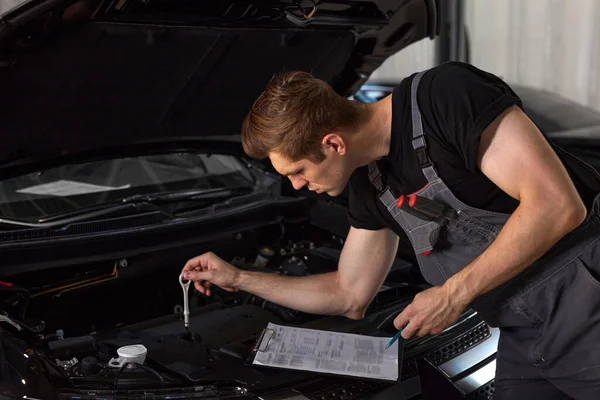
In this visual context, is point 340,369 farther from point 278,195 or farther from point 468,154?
point 278,195

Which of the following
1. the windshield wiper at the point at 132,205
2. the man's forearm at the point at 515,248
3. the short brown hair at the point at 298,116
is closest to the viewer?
the man's forearm at the point at 515,248

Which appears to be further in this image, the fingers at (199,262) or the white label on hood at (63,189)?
the white label on hood at (63,189)

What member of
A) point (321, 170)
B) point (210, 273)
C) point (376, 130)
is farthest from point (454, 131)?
point (210, 273)

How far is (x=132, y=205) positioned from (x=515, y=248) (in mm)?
1332

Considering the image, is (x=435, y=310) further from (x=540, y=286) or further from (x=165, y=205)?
(x=165, y=205)

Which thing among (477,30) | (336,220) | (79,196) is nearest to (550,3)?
(477,30)

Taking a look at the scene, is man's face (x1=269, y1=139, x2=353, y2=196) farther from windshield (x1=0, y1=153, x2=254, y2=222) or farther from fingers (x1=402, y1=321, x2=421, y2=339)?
windshield (x1=0, y1=153, x2=254, y2=222)

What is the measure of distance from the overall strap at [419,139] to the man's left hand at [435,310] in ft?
0.84

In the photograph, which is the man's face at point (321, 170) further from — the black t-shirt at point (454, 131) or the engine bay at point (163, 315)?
the engine bay at point (163, 315)

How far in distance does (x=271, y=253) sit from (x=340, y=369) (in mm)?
794

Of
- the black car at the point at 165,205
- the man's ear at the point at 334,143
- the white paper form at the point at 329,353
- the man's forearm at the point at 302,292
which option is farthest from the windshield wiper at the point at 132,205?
the man's ear at the point at 334,143

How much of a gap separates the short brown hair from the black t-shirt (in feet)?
0.43

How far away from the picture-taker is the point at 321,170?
1.61 metres

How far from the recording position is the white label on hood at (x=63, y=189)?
2232mm
